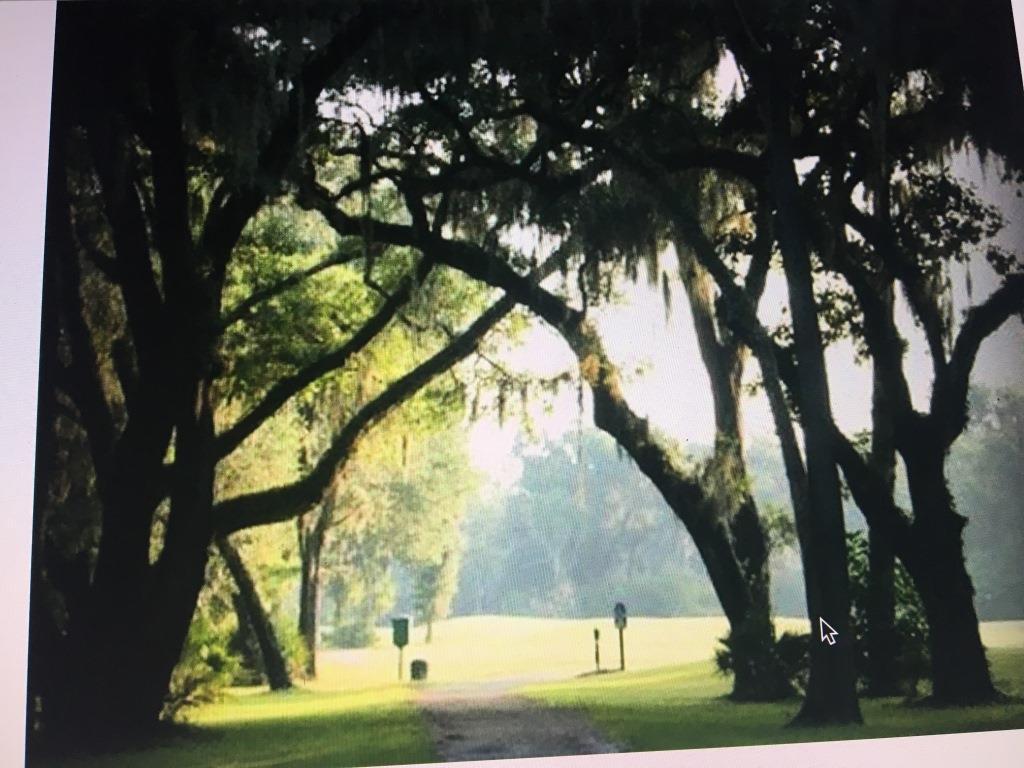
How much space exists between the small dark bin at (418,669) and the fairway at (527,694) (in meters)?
0.02

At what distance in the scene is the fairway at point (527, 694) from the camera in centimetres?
277

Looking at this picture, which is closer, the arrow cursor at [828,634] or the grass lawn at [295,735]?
the grass lawn at [295,735]

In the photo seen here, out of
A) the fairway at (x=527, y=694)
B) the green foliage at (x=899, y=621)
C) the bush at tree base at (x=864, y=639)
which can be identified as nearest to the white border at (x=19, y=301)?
the fairway at (x=527, y=694)

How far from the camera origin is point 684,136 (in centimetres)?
332

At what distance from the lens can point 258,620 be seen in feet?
9.48

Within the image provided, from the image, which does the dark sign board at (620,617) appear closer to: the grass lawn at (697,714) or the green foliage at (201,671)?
the grass lawn at (697,714)

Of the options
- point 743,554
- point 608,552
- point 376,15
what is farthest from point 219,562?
point 376,15

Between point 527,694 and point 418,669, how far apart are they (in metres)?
0.37

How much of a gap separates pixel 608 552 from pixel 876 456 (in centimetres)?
106

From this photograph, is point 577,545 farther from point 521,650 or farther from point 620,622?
point 521,650

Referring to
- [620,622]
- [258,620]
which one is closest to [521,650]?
[620,622]

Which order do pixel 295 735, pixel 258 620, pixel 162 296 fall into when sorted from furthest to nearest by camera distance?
pixel 162 296 → pixel 258 620 → pixel 295 735

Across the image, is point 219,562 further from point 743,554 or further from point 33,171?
point 743,554

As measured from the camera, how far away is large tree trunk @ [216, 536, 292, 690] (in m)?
2.84
